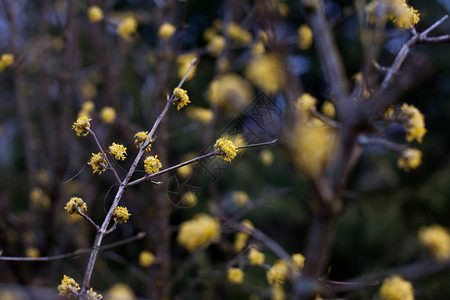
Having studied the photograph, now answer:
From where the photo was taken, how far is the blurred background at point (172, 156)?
2.19m

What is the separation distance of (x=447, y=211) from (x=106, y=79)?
3851 mm

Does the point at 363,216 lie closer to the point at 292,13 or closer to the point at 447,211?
the point at 447,211

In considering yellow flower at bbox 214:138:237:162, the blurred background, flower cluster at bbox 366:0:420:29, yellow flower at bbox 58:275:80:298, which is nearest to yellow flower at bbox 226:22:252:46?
the blurred background

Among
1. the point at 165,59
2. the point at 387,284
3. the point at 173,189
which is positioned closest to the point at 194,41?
the point at 165,59

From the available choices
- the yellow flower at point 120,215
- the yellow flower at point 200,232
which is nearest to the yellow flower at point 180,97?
the yellow flower at point 120,215

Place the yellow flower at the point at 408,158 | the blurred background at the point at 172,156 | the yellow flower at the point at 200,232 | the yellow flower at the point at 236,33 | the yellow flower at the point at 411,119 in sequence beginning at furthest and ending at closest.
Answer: the yellow flower at the point at 236,33 → the blurred background at the point at 172,156 → the yellow flower at the point at 200,232 → the yellow flower at the point at 408,158 → the yellow flower at the point at 411,119

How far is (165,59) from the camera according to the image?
218 cm

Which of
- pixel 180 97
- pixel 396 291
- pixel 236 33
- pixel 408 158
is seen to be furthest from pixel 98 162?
pixel 236 33

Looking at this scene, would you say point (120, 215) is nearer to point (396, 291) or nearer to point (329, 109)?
point (396, 291)

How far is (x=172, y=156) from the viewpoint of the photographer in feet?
15.2

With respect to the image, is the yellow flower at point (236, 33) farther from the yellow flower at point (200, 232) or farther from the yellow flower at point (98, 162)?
the yellow flower at point (98, 162)

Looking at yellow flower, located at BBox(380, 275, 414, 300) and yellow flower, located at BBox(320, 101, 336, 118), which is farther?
yellow flower, located at BBox(320, 101, 336, 118)

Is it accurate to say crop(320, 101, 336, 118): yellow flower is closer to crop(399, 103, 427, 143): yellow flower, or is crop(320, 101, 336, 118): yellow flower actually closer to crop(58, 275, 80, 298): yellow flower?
crop(399, 103, 427, 143): yellow flower

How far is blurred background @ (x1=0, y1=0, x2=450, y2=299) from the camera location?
2.19 m
